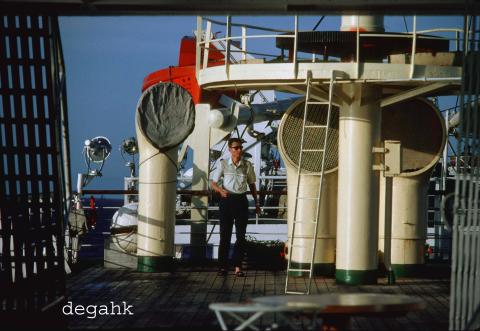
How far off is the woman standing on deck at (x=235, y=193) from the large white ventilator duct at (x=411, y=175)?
2.01m

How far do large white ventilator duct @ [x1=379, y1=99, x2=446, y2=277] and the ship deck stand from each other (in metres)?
0.44

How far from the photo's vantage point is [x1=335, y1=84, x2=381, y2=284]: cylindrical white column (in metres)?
15.1

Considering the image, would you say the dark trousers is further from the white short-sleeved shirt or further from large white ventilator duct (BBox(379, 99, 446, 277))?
large white ventilator duct (BBox(379, 99, 446, 277))

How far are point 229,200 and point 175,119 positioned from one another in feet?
5.29

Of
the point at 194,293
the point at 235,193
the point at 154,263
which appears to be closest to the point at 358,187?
the point at 235,193

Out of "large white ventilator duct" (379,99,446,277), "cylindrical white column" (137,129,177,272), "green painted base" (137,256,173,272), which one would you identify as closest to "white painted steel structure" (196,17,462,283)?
"large white ventilator duct" (379,99,446,277)

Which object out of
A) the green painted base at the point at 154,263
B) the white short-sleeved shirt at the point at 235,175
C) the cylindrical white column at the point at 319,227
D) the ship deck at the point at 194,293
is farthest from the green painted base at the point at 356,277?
the green painted base at the point at 154,263

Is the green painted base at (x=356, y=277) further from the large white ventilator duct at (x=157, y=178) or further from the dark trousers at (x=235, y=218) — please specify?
the large white ventilator duct at (x=157, y=178)

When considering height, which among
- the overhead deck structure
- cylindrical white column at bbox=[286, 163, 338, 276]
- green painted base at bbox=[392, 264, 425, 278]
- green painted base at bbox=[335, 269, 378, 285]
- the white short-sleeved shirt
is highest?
the overhead deck structure

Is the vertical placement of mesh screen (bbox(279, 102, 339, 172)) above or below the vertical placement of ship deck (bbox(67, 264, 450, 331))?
above

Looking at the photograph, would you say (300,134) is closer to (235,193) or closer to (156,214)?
(235,193)

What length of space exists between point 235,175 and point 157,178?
4.39ft

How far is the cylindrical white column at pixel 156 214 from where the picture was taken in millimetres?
16578

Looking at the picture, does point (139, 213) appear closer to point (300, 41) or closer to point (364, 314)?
point (300, 41)
